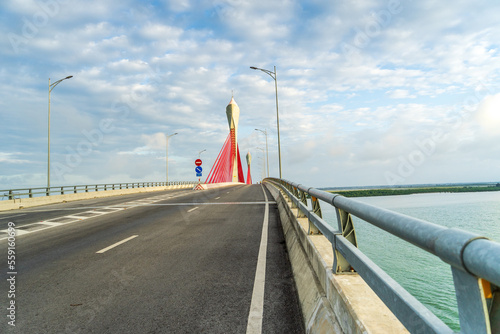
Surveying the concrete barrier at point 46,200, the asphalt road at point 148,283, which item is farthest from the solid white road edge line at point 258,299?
the concrete barrier at point 46,200

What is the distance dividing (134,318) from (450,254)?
383 centimetres

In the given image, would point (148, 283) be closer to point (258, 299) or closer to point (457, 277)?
point (258, 299)

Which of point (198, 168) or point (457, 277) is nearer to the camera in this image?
point (457, 277)

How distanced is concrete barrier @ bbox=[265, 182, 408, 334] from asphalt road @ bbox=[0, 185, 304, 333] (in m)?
0.31

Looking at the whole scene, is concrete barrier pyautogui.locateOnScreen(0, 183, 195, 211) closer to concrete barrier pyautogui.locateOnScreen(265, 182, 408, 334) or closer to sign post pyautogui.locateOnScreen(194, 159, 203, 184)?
sign post pyautogui.locateOnScreen(194, 159, 203, 184)

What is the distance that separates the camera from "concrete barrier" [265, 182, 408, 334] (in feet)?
7.55

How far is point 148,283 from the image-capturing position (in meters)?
5.28

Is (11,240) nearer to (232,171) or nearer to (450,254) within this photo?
(450,254)

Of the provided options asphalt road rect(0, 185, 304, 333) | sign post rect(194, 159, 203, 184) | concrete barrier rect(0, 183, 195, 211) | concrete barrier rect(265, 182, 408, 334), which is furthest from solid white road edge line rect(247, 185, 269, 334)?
sign post rect(194, 159, 203, 184)

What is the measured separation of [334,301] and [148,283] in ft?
11.3

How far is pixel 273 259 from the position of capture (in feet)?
22.1

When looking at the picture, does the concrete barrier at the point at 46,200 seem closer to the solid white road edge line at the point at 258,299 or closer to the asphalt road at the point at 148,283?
the asphalt road at the point at 148,283

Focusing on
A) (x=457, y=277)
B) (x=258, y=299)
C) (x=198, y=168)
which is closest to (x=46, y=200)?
(x=198, y=168)

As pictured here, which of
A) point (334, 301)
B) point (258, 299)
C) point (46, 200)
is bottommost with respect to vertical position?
point (258, 299)
